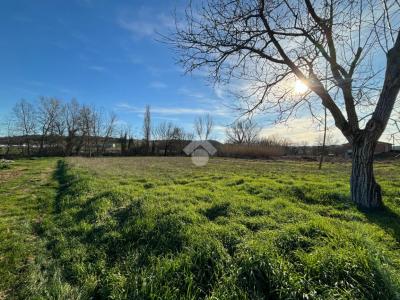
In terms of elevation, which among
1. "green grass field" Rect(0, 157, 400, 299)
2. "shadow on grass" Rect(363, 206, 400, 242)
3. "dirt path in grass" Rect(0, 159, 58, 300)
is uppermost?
"shadow on grass" Rect(363, 206, 400, 242)

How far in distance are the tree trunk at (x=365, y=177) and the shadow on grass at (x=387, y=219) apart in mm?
261

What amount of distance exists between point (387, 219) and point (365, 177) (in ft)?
4.00

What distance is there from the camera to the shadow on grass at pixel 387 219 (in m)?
4.44

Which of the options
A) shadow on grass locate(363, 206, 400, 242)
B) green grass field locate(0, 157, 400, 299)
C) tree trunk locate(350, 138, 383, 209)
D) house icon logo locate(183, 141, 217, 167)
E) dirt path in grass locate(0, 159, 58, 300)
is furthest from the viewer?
house icon logo locate(183, 141, 217, 167)

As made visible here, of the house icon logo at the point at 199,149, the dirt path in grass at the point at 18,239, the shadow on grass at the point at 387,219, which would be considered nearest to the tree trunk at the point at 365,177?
the shadow on grass at the point at 387,219

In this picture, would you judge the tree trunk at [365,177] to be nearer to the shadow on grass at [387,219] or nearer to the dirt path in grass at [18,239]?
the shadow on grass at [387,219]

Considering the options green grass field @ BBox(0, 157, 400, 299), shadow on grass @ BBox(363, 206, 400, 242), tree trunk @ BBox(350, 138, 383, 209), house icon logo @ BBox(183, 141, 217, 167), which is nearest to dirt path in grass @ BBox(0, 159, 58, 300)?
green grass field @ BBox(0, 157, 400, 299)

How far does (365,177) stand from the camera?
6.13 metres

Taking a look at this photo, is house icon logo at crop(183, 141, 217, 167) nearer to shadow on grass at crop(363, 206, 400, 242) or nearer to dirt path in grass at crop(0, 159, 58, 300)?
dirt path in grass at crop(0, 159, 58, 300)

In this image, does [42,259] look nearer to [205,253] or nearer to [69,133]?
[205,253]

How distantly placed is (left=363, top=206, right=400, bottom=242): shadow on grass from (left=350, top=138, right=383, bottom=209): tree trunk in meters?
0.26

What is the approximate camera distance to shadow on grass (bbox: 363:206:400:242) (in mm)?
4441

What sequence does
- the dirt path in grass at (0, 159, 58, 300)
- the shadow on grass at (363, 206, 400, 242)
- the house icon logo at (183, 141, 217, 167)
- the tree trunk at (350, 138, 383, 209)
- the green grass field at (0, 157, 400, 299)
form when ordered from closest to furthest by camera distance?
the green grass field at (0, 157, 400, 299)
the dirt path in grass at (0, 159, 58, 300)
the shadow on grass at (363, 206, 400, 242)
the tree trunk at (350, 138, 383, 209)
the house icon logo at (183, 141, 217, 167)

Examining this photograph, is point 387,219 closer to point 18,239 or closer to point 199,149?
point 18,239
